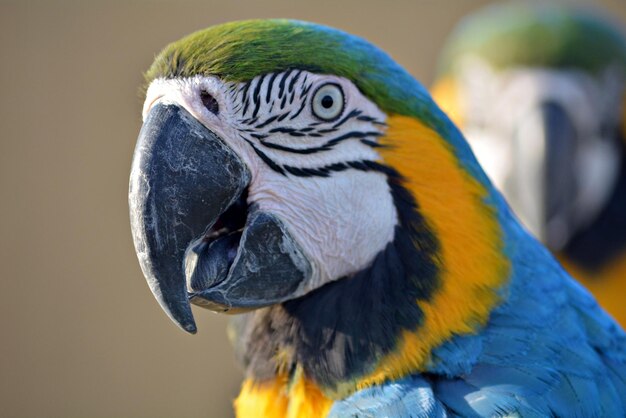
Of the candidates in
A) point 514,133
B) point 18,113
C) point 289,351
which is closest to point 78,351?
point 18,113

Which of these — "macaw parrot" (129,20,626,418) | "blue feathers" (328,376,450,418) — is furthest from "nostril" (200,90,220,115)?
"blue feathers" (328,376,450,418)

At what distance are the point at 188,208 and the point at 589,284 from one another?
2.15 m

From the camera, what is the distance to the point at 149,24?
17.9ft

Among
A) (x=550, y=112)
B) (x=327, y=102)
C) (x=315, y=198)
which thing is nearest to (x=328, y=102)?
(x=327, y=102)

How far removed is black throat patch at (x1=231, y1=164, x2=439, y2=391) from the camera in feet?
4.38

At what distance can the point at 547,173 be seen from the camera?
290cm

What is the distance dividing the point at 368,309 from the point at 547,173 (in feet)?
5.70

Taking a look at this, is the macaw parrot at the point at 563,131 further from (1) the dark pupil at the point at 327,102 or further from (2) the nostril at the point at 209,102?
(2) the nostril at the point at 209,102

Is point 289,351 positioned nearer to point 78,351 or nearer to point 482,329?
point 482,329

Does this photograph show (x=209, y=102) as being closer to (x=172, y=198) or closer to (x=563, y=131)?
(x=172, y=198)

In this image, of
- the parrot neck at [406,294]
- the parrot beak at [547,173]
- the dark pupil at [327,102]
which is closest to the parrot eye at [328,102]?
the dark pupil at [327,102]

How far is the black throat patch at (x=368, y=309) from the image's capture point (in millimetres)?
1335

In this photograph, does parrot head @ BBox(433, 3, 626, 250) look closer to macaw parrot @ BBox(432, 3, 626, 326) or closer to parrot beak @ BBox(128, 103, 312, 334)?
macaw parrot @ BBox(432, 3, 626, 326)

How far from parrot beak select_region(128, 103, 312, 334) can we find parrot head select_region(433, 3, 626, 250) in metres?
1.81
